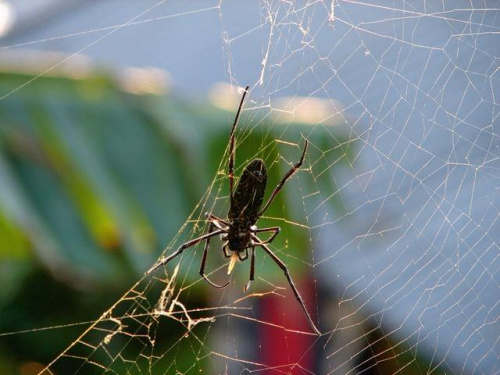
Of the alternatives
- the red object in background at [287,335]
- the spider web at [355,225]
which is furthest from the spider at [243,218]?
the red object in background at [287,335]

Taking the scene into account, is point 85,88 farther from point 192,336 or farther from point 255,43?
point 255,43

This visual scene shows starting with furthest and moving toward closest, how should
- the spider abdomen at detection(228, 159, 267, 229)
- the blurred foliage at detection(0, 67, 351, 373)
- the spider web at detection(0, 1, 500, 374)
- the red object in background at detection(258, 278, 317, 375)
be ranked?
the red object in background at detection(258, 278, 317, 375), the spider web at detection(0, 1, 500, 374), the blurred foliage at detection(0, 67, 351, 373), the spider abdomen at detection(228, 159, 267, 229)

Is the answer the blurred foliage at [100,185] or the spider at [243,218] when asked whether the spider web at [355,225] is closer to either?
the blurred foliage at [100,185]

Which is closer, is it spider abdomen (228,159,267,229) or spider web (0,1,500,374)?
spider abdomen (228,159,267,229)

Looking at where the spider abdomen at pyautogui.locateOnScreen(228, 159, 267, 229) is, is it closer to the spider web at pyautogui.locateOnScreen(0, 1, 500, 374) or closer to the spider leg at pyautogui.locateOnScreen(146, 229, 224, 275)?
the spider leg at pyautogui.locateOnScreen(146, 229, 224, 275)

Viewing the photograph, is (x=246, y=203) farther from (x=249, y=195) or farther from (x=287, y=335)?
(x=287, y=335)

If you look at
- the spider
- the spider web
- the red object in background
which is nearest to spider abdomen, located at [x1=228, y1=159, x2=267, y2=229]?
the spider
